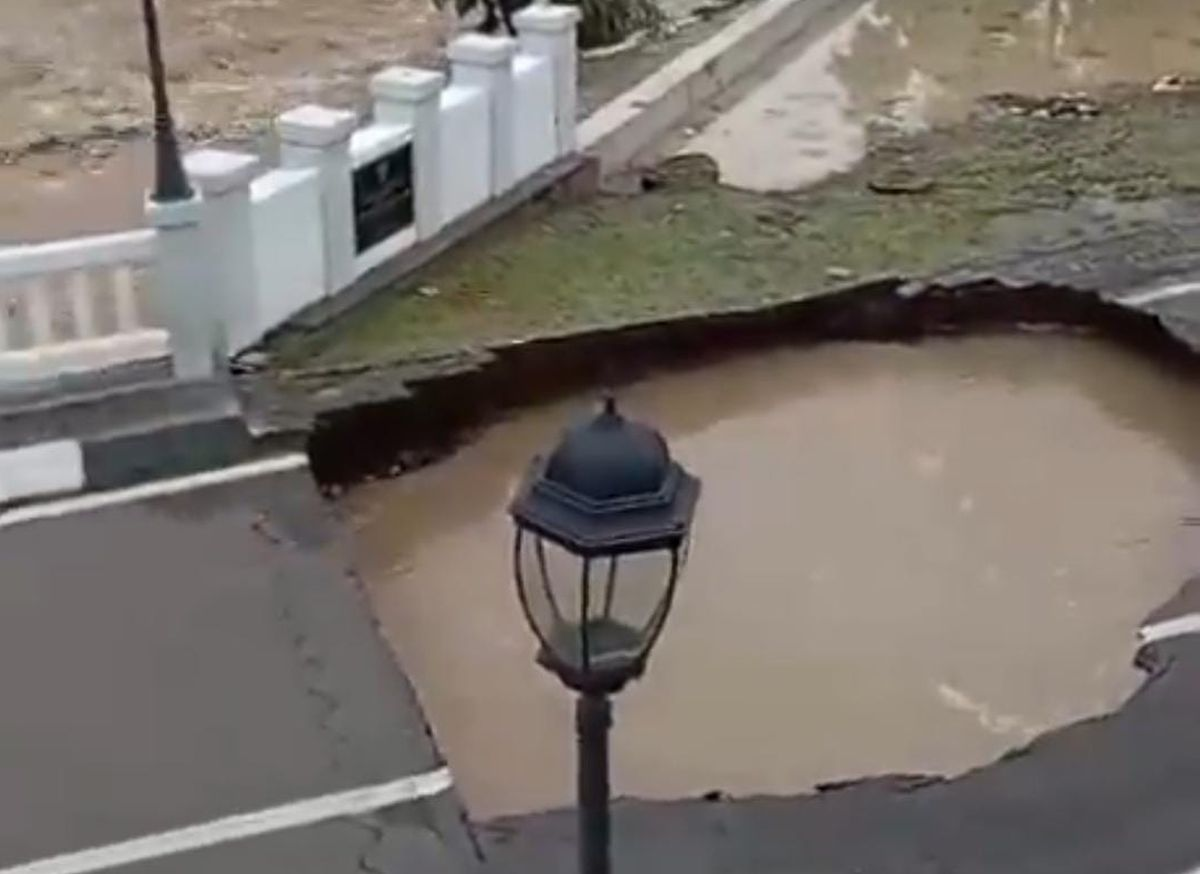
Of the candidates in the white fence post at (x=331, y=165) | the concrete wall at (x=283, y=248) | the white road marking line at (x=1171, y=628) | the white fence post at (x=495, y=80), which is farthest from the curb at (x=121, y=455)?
the white road marking line at (x=1171, y=628)

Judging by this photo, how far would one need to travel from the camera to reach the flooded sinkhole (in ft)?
20.5

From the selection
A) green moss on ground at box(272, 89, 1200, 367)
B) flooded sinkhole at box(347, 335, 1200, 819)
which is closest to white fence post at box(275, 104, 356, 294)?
green moss on ground at box(272, 89, 1200, 367)

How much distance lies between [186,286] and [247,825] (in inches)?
114

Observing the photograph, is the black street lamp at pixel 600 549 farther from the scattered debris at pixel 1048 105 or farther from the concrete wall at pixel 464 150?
the scattered debris at pixel 1048 105

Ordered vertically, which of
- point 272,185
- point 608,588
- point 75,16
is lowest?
point 75,16

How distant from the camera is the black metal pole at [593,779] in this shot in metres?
3.60

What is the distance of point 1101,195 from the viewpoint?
1019 centimetres

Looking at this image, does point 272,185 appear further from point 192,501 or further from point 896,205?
point 896,205

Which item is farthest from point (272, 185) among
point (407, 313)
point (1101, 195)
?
point (1101, 195)

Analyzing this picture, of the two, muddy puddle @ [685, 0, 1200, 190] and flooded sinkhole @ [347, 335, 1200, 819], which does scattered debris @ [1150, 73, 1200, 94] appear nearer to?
muddy puddle @ [685, 0, 1200, 190]

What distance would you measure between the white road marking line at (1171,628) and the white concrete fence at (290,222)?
143 inches

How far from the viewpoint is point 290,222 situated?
8.48 m

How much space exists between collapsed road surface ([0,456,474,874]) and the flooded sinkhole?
334 mm

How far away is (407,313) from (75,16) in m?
7.05
